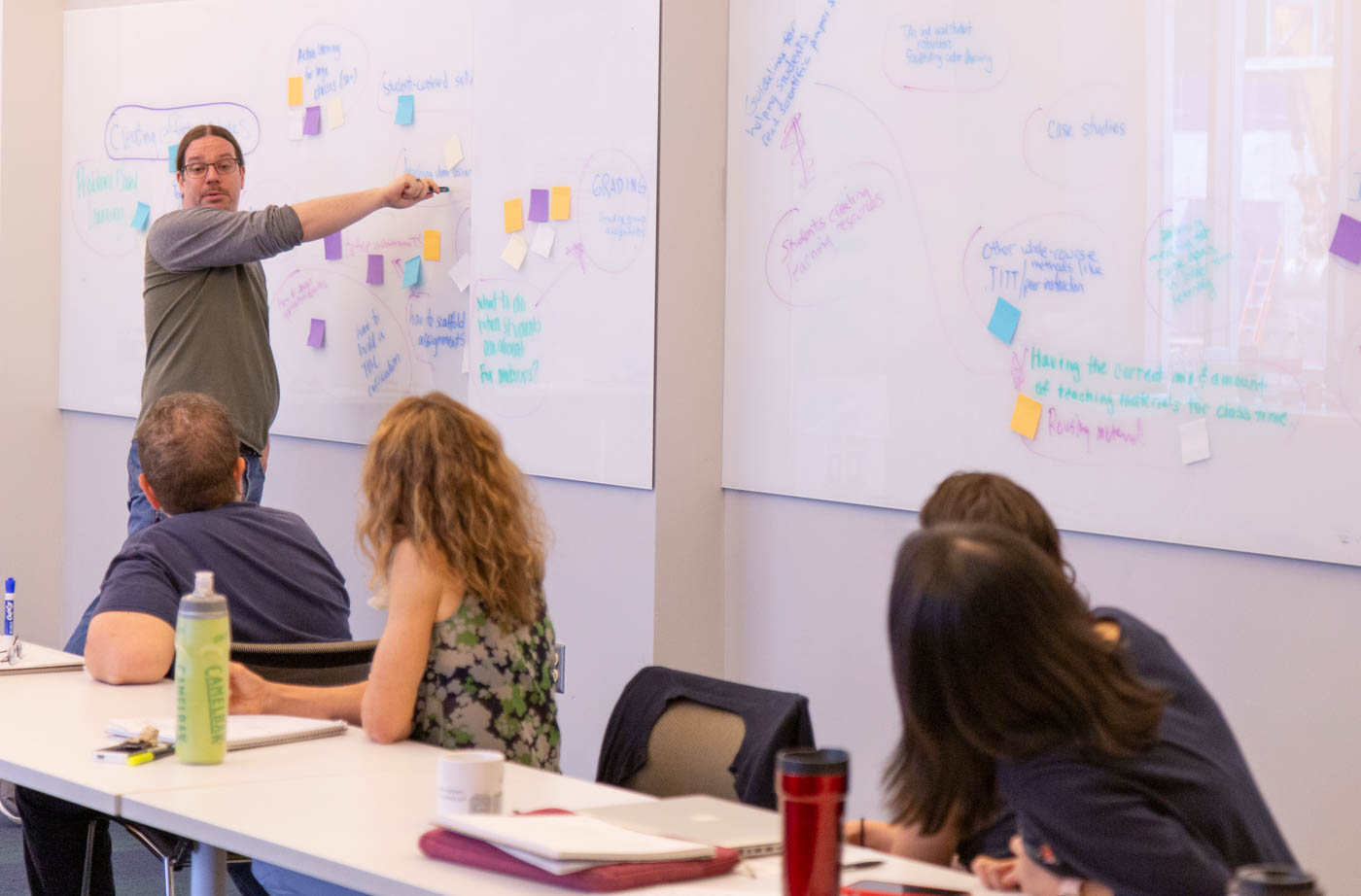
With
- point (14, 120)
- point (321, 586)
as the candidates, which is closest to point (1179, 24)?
point (321, 586)

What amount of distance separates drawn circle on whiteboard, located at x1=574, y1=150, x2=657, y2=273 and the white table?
1780 millimetres

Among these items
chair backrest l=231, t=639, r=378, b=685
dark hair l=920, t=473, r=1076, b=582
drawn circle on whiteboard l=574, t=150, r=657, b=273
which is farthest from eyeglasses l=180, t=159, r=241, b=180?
dark hair l=920, t=473, r=1076, b=582

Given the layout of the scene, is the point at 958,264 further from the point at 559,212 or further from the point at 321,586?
the point at 321,586

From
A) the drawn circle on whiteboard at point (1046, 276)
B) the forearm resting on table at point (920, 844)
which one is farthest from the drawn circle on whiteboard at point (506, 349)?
the forearm resting on table at point (920, 844)

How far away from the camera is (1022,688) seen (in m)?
1.40

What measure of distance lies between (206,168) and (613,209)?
51.8 inches

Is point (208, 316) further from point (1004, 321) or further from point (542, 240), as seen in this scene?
point (1004, 321)

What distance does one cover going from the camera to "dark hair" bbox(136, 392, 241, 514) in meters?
2.78

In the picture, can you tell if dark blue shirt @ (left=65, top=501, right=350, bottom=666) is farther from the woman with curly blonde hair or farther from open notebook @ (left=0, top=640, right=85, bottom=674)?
the woman with curly blonde hair

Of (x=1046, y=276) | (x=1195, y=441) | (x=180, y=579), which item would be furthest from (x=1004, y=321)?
(x=180, y=579)

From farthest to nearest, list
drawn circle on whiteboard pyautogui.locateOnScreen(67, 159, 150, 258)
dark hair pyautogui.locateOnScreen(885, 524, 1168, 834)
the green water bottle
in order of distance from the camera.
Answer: drawn circle on whiteboard pyautogui.locateOnScreen(67, 159, 150, 258), the green water bottle, dark hair pyautogui.locateOnScreen(885, 524, 1168, 834)

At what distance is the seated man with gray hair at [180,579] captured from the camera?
103 inches

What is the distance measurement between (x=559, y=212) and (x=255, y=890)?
1.89m

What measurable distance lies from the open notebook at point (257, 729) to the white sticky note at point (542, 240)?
6.42 feet
